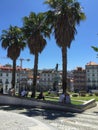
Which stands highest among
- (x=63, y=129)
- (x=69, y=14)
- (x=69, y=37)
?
(x=69, y=14)

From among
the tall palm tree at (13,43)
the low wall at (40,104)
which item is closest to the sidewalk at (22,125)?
the low wall at (40,104)

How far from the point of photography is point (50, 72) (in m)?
161

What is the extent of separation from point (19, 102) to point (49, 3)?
1100cm

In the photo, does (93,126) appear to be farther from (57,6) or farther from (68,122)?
(57,6)

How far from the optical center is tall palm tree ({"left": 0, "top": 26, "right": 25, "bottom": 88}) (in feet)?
142

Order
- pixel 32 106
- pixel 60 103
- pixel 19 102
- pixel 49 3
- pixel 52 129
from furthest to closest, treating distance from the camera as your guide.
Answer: pixel 49 3
pixel 19 102
pixel 32 106
pixel 60 103
pixel 52 129

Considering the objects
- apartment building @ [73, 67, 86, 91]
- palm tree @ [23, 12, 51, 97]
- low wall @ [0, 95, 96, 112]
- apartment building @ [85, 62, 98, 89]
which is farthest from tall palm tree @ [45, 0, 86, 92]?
apartment building @ [73, 67, 86, 91]

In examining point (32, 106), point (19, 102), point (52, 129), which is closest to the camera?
point (52, 129)

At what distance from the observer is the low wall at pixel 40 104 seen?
23006 mm

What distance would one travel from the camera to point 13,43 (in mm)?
43406

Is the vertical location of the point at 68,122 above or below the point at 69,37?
below

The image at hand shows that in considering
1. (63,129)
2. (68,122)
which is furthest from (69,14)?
(63,129)

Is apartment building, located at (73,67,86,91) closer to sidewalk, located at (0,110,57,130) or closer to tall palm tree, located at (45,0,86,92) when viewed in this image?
tall palm tree, located at (45,0,86,92)

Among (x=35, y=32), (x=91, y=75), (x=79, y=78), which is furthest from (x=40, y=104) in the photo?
(x=79, y=78)
